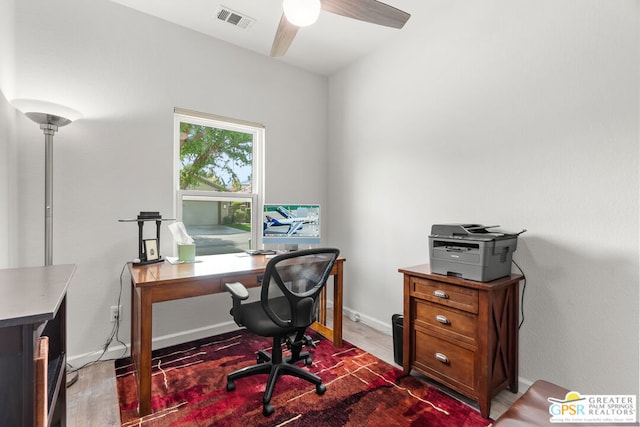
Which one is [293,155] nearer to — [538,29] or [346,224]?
[346,224]

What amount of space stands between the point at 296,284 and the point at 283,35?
151 cm

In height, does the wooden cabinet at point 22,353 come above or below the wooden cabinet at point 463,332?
above

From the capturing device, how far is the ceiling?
2.37 m

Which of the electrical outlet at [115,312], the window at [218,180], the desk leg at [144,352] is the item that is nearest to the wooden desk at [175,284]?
the desk leg at [144,352]

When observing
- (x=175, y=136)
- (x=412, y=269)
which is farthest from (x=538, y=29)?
(x=175, y=136)

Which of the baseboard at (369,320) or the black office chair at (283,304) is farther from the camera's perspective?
the baseboard at (369,320)

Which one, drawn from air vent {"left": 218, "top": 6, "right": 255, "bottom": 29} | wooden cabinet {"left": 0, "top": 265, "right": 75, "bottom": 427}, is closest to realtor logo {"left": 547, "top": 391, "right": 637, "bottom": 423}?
wooden cabinet {"left": 0, "top": 265, "right": 75, "bottom": 427}

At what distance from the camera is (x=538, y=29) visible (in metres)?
1.92

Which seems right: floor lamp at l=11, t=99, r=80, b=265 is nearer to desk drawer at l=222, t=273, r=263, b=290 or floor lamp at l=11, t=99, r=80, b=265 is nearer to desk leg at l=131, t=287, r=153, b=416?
desk leg at l=131, t=287, r=153, b=416

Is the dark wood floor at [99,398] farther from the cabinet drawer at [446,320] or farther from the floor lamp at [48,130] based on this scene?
the floor lamp at [48,130]

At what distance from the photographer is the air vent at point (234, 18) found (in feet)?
7.97

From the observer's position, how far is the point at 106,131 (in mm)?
2334

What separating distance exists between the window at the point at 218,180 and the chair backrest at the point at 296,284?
1276mm

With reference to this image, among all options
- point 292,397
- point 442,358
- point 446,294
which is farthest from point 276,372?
point 446,294
